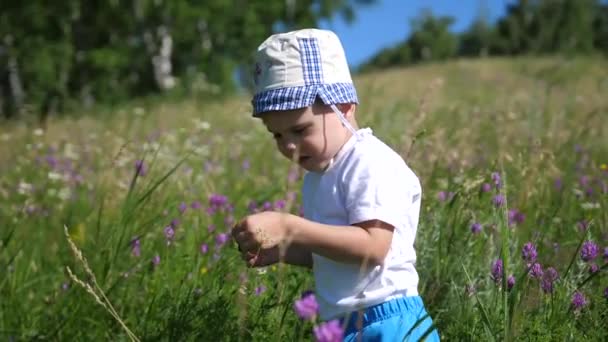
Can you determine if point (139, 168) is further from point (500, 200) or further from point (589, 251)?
point (589, 251)

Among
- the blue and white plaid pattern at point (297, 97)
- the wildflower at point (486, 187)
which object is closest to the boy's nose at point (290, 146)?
the blue and white plaid pattern at point (297, 97)

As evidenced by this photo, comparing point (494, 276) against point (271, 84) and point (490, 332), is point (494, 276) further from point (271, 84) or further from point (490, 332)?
point (271, 84)

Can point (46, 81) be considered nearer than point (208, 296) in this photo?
No

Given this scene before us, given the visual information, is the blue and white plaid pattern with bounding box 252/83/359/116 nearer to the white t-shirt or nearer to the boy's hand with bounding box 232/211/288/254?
the white t-shirt

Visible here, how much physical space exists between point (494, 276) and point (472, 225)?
0.55 metres

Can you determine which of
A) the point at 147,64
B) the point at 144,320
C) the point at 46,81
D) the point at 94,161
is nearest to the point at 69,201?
the point at 94,161

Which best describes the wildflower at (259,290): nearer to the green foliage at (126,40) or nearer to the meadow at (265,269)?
the meadow at (265,269)

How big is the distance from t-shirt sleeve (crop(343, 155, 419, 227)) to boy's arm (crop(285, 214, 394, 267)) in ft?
0.10

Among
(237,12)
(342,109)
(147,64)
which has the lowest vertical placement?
(147,64)

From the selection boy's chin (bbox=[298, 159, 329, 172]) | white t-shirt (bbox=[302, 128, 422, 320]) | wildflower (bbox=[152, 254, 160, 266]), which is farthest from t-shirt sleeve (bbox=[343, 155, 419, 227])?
wildflower (bbox=[152, 254, 160, 266])

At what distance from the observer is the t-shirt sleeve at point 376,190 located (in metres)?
1.55

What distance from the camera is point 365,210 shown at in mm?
1547

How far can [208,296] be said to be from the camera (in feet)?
7.01

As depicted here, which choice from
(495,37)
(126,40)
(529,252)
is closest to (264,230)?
(529,252)
